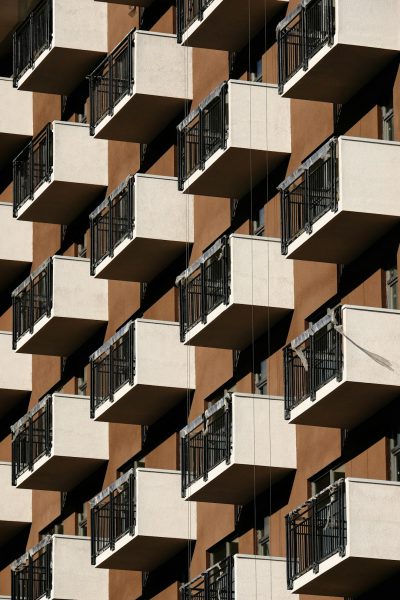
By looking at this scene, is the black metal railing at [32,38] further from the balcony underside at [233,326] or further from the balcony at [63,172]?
the balcony underside at [233,326]

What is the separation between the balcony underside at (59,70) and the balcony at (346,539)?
17840mm

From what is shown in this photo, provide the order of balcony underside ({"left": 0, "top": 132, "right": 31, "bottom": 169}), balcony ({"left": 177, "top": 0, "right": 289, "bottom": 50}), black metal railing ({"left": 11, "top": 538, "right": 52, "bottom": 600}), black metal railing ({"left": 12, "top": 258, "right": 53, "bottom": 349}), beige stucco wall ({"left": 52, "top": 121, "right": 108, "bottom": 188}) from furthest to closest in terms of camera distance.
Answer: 1. balcony underside ({"left": 0, "top": 132, "right": 31, "bottom": 169})
2. beige stucco wall ({"left": 52, "top": 121, "right": 108, "bottom": 188})
3. black metal railing ({"left": 12, "top": 258, "right": 53, "bottom": 349})
4. black metal railing ({"left": 11, "top": 538, "right": 52, "bottom": 600})
5. balcony ({"left": 177, "top": 0, "right": 289, "bottom": 50})

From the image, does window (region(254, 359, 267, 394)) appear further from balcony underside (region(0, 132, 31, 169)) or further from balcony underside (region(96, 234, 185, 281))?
balcony underside (region(0, 132, 31, 169))

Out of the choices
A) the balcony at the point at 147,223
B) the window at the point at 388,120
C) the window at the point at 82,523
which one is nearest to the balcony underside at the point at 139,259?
the balcony at the point at 147,223

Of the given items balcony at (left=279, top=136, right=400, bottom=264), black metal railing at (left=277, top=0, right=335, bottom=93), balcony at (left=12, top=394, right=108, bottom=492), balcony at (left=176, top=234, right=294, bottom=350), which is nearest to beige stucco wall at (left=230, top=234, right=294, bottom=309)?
balcony at (left=176, top=234, right=294, bottom=350)

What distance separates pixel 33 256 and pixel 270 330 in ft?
49.3

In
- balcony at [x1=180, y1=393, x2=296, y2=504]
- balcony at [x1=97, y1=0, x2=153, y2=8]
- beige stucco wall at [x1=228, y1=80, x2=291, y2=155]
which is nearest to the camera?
balcony at [x1=180, y1=393, x2=296, y2=504]

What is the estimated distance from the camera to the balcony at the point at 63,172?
61844mm

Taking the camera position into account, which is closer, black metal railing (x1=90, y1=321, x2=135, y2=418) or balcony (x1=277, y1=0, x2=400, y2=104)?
balcony (x1=277, y1=0, x2=400, y2=104)

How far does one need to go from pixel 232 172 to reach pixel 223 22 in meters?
2.77

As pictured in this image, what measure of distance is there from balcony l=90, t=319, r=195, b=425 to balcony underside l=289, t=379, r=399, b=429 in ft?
24.7

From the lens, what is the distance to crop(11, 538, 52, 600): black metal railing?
2329 inches

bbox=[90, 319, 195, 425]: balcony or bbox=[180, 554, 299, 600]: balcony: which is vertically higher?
bbox=[90, 319, 195, 425]: balcony

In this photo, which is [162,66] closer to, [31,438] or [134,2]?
[134,2]
